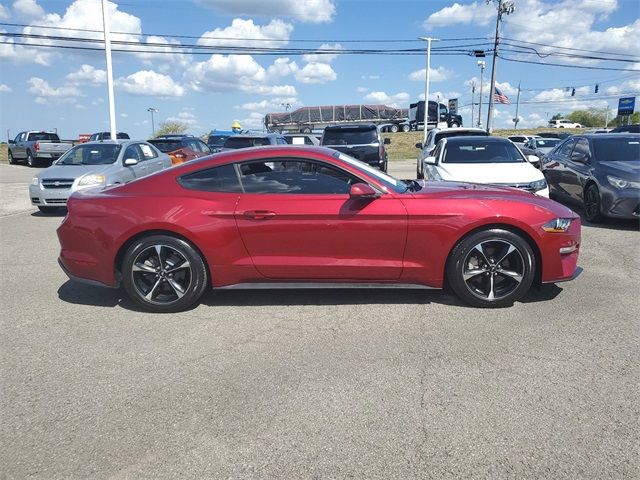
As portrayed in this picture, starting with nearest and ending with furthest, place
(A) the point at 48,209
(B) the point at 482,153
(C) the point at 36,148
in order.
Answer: (B) the point at 482,153
(A) the point at 48,209
(C) the point at 36,148

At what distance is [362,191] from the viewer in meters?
4.40

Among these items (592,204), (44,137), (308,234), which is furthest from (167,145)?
(44,137)

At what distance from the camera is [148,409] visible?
3.06 m

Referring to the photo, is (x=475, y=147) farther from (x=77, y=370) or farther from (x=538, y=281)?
(x=77, y=370)

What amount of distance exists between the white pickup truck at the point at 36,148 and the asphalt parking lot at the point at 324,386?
79.1 feet

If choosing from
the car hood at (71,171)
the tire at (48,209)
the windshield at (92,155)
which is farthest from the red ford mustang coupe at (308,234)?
the tire at (48,209)

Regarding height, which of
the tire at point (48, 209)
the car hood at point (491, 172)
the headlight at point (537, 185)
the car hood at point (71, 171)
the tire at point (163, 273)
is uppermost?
the car hood at point (491, 172)

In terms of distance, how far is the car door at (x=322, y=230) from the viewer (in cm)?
444

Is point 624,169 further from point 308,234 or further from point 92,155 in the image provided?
point 92,155

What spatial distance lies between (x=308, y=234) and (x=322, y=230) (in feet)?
0.43

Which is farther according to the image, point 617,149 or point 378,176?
point 617,149

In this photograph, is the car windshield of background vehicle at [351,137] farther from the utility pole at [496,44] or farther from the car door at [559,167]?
the utility pole at [496,44]

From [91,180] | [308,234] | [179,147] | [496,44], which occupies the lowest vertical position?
[91,180]

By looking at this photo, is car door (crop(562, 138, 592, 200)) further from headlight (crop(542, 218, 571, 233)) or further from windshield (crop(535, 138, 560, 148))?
windshield (crop(535, 138, 560, 148))
